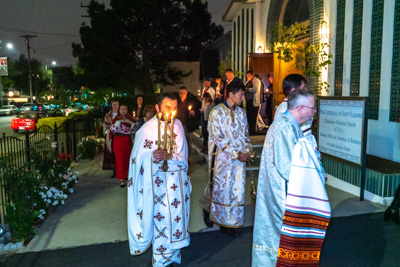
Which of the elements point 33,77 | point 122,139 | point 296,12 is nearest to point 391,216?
point 122,139

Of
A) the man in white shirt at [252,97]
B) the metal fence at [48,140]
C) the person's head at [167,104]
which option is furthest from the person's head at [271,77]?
the person's head at [167,104]

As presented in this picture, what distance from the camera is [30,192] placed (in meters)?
5.69

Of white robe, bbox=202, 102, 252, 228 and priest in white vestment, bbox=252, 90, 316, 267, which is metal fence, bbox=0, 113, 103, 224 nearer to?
white robe, bbox=202, 102, 252, 228

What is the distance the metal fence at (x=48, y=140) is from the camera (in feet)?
22.9

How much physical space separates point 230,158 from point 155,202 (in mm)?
1359

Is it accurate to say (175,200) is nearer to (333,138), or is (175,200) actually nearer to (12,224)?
(12,224)

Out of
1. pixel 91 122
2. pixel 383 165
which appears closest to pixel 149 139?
pixel 383 165

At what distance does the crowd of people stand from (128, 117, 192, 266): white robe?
0.04 feet

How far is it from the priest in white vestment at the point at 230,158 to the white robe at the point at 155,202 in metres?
0.97

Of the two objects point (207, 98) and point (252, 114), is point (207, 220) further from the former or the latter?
point (252, 114)

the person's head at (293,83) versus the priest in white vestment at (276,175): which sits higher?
the person's head at (293,83)

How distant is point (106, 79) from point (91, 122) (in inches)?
704

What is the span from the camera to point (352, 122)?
6418 mm

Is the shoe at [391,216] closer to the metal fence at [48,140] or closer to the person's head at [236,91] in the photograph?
the person's head at [236,91]
